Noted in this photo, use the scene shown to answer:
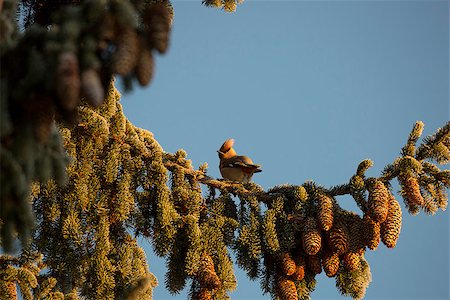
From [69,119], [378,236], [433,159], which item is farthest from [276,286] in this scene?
[69,119]

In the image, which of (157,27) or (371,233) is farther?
(371,233)

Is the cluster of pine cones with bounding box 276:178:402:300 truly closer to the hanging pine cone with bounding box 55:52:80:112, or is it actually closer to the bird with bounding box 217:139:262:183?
the bird with bounding box 217:139:262:183

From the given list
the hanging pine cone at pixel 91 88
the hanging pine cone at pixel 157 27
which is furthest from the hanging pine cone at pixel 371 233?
the hanging pine cone at pixel 91 88

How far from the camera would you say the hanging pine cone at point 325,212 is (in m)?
4.19

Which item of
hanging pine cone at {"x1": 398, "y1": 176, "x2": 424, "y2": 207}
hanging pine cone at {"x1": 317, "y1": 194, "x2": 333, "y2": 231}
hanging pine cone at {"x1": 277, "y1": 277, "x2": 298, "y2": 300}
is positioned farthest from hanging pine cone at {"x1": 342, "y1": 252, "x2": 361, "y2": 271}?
hanging pine cone at {"x1": 398, "y1": 176, "x2": 424, "y2": 207}

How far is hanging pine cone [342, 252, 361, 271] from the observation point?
4.24 metres

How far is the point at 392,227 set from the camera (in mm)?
4102

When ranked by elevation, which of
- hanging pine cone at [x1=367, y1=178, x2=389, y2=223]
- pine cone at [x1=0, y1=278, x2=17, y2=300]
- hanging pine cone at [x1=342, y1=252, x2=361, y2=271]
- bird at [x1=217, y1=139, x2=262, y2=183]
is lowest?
pine cone at [x1=0, y1=278, x2=17, y2=300]

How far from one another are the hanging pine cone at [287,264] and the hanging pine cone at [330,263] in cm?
19

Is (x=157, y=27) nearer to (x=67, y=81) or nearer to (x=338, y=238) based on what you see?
(x=67, y=81)

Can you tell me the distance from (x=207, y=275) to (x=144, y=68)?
2.15m

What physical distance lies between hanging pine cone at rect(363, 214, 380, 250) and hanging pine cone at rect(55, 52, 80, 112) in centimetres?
257

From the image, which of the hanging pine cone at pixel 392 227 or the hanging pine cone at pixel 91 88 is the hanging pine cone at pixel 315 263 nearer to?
the hanging pine cone at pixel 392 227

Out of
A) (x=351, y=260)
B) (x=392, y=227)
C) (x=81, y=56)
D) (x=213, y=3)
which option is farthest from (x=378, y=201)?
(x=81, y=56)
